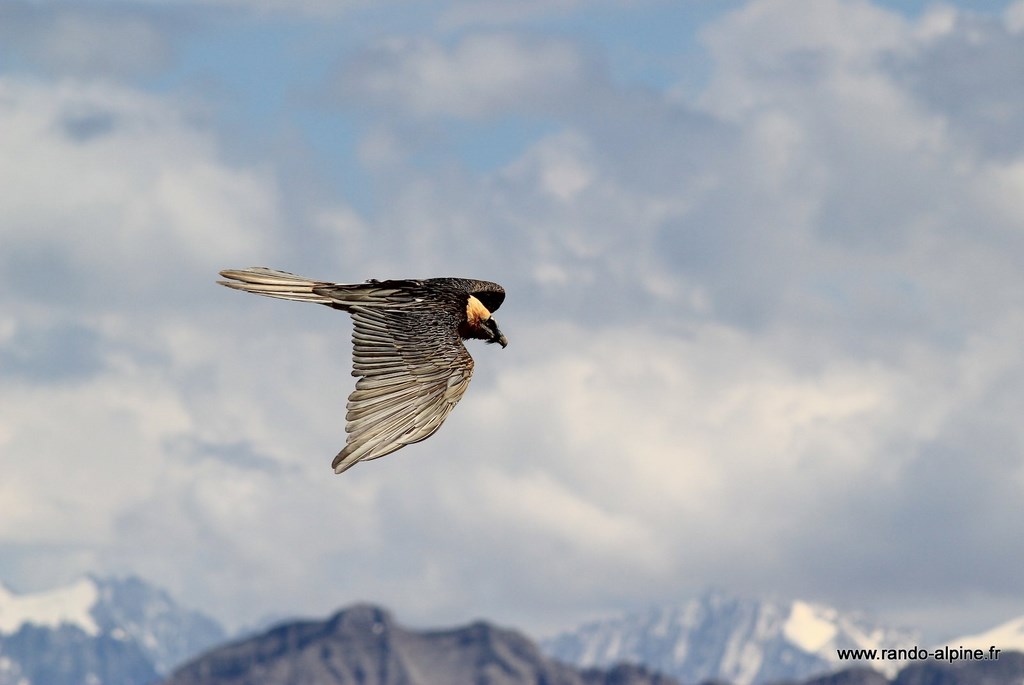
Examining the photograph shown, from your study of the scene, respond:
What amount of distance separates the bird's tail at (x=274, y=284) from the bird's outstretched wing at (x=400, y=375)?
1.55 m

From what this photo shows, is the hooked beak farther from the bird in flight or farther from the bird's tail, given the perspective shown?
the bird's tail

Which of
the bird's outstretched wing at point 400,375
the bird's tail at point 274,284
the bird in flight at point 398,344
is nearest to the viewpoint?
the bird's outstretched wing at point 400,375

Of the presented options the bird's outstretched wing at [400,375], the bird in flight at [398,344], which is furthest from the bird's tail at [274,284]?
the bird's outstretched wing at [400,375]

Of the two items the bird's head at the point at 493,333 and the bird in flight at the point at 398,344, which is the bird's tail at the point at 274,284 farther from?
the bird's head at the point at 493,333

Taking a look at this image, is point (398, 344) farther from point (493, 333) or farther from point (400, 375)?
Answer: point (493, 333)

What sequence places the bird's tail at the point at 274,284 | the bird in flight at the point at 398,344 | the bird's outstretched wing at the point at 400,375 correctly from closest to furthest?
1. the bird's outstretched wing at the point at 400,375
2. the bird in flight at the point at 398,344
3. the bird's tail at the point at 274,284

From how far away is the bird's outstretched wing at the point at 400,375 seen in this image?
23.2 meters

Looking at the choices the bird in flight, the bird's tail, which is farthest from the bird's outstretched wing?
the bird's tail

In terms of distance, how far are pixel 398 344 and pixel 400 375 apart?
78 cm

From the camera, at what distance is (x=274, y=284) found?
95.9 ft

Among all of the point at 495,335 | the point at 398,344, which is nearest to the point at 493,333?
the point at 495,335

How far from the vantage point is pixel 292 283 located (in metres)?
29.0

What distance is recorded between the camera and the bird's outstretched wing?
76.0ft

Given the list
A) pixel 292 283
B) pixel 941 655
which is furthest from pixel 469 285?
pixel 941 655
